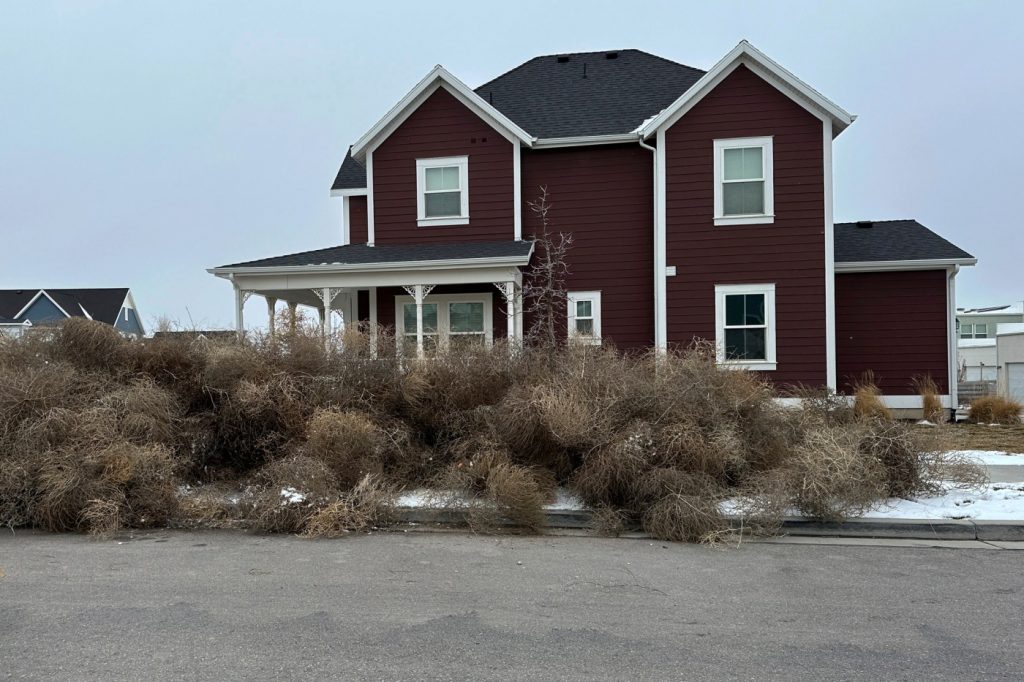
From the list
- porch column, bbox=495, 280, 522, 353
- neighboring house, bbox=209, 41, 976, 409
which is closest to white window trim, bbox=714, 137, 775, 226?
neighboring house, bbox=209, 41, 976, 409

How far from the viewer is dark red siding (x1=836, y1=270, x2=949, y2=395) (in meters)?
14.8

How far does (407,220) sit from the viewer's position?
607 inches

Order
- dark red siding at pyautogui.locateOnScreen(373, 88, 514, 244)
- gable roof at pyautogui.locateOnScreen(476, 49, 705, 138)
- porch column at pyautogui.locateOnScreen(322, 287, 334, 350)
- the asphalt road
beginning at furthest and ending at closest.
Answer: gable roof at pyautogui.locateOnScreen(476, 49, 705, 138) < dark red siding at pyautogui.locateOnScreen(373, 88, 514, 244) < porch column at pyautogui.locateOnScreen(322, 287, 334, 350) < the asphalt road

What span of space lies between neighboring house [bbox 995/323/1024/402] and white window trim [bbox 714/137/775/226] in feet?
56.7

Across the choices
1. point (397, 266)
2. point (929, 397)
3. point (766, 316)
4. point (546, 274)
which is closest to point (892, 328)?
point (929, 397)

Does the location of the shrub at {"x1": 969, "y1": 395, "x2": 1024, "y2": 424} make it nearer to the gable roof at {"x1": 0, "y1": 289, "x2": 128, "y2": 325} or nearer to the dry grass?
the dry grass

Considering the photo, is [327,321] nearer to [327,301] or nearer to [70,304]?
[327,301]

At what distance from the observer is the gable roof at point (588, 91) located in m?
15.5

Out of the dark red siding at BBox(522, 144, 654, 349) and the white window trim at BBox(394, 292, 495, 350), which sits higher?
the dark red siding at BBox(522, 144, 654, 349)

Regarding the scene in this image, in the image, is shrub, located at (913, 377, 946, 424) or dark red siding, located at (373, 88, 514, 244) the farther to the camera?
dark red siding, located at (373, 88, 514, 244)

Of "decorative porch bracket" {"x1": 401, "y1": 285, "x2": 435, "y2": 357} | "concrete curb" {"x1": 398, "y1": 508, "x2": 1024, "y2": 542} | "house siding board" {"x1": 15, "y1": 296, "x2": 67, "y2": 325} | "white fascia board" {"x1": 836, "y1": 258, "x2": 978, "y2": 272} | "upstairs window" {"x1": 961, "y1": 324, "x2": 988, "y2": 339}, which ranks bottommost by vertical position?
"concrete curb" {"x1": 398, "y1": 508, "x2": 1024, "y2": 542}

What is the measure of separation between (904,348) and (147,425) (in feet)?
47.9

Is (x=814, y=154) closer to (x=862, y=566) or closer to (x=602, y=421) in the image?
(x=602, y=421)

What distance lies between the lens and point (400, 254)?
46.6 feet
